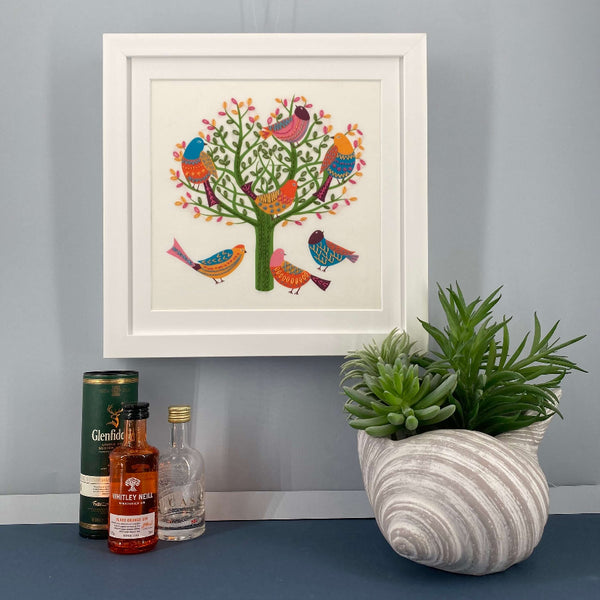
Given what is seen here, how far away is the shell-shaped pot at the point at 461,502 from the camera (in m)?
0.62

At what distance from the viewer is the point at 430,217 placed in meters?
0.89

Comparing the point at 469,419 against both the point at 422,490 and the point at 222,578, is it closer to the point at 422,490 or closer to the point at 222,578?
the point at 422,490

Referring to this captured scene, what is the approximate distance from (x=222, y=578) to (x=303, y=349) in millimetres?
316

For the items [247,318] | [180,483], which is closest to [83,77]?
[247,318]

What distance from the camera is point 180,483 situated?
2.63 feet

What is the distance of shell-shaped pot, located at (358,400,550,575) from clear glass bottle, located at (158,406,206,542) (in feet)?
0.88

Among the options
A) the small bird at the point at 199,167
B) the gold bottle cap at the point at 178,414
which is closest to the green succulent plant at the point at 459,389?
the gold bottle cap at the point at 178,414

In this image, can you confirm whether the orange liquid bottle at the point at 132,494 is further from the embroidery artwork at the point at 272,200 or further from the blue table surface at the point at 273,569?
the embroidery artwork at the point at 272,200

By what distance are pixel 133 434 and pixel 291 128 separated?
478mm

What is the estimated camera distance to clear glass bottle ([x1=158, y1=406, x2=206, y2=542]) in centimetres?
78

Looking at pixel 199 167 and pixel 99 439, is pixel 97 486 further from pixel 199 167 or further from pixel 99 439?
pixel 199 167

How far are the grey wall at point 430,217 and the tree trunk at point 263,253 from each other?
Result: 0.12 m

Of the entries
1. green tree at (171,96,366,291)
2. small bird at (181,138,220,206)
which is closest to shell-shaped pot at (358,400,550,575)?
green tree at (171,96,366,291)

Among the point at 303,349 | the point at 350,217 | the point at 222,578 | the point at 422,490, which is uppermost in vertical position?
the point at 350,217
